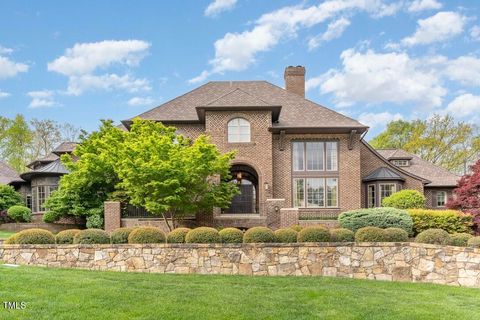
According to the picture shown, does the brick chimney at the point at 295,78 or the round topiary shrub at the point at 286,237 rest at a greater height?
the brick chimney at the point at 295,78

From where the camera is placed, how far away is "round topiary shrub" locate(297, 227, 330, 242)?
1322cm

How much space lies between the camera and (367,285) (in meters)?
11.6

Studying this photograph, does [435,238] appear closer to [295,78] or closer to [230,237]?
[230,237]

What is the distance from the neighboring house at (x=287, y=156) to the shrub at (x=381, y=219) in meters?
2.96

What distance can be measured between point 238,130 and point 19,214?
13.1 meters

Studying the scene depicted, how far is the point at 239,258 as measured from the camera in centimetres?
1285

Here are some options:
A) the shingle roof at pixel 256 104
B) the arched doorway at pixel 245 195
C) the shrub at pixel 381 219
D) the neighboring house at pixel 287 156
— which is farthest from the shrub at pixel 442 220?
the arched doorway at pixel 245 195

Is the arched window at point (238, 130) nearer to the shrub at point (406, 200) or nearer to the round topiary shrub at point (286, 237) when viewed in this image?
the shrub at point (406, 200)

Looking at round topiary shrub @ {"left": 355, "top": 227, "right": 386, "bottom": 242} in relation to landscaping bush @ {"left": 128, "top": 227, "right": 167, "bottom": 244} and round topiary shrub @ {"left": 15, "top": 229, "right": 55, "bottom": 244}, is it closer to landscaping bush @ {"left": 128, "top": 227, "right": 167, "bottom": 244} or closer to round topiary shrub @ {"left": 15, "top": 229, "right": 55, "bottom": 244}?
landscaping bush @ {"left": 128, "top": 227, "right": 167, "bottom": 244}

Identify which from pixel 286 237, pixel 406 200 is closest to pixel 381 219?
pixel 406 200

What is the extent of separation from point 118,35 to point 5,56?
24.9 ft

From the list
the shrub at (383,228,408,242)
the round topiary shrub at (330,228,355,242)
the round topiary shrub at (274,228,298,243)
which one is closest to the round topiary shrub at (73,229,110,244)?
the round topiary shrub at (274,228,298,243)

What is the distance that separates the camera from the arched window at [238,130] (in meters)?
22.8

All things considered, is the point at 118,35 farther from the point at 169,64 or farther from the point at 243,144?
the point at 243,144
